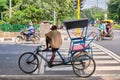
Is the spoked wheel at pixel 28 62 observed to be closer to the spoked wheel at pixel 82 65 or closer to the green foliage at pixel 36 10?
the spoked wheel at pixel 82 65

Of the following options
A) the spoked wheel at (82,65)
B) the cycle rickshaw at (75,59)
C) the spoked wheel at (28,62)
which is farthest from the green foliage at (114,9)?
the spoked wheel at (82,65)

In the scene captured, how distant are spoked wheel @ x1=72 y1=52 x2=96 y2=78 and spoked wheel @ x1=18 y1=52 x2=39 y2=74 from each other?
4.31 feet

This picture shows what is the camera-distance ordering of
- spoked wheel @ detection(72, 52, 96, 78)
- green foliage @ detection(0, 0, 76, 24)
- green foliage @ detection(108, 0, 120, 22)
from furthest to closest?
green foliage @ detection(108, 0, 120, 22), green foliage @ detection(0, 0, 76, 24), spoked wheel @ detection(72, 52, 96, 78)

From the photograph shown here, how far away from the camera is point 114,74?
1231cm

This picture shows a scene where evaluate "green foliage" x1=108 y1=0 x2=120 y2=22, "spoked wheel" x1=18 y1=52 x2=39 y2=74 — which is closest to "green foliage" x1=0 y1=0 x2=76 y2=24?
"spoked wheel" x1=18 y1=52 x2=39 y2=74

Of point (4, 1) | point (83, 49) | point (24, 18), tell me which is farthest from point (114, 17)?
point (83, 49)

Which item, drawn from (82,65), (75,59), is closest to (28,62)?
(75,59)

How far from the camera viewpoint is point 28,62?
1247cm

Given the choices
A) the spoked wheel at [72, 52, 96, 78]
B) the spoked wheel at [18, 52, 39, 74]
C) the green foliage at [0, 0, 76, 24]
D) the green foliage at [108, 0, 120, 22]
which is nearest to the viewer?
the spoked wheel at [72, 52, 96, 78]

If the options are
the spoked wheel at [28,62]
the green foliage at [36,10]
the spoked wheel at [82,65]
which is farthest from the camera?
the green foliage at [36,10]

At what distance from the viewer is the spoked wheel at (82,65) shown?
11836 mm

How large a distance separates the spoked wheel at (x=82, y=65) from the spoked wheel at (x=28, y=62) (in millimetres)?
1315

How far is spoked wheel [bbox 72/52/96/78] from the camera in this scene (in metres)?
11.8

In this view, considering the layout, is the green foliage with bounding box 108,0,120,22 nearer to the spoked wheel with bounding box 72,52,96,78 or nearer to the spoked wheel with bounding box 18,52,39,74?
the spoked wheel with bounding box 18,52,39,74
